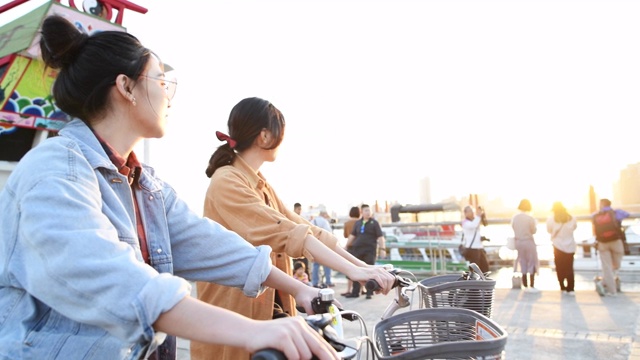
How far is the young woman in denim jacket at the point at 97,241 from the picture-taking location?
865 millimetres

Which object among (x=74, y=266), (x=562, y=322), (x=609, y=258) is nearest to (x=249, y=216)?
(x=74, y=266)

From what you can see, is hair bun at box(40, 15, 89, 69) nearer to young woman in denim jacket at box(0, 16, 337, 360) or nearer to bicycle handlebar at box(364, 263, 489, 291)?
young woman in denim jacket at box(0, 16, 337, 360)

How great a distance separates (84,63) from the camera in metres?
1.25

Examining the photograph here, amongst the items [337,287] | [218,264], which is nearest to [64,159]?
[218,264]

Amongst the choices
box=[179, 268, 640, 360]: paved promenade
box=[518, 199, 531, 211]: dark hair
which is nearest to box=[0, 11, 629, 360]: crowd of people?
box=[179, 268, 640, 360]: paved promenade

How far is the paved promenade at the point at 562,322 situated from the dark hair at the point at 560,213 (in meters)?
1.34

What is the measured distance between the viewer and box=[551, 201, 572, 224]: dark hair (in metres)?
7.98

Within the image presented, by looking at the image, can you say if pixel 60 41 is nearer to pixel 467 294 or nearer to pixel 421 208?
pixel 467 294

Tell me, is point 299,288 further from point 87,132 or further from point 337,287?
point 337,287

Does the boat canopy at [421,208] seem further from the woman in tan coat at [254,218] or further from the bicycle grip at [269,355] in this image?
the bicycle grip at [269,355]

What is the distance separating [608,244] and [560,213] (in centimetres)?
90

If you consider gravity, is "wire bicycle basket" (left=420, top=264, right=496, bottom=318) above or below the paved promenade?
above

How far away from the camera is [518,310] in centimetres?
665

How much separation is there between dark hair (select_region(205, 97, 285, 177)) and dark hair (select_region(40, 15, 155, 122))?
97 centimetres
